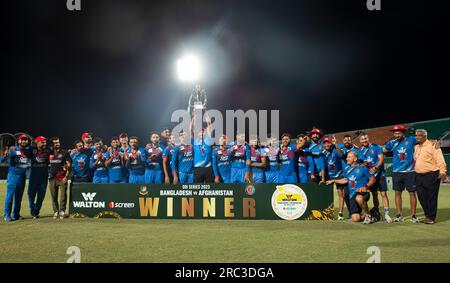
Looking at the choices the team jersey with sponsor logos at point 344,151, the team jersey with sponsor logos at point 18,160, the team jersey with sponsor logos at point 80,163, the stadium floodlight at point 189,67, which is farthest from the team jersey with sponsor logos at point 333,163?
the stadium floodlight at point 189,67

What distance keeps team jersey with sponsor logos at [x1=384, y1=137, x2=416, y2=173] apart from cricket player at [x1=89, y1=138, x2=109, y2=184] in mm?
8020

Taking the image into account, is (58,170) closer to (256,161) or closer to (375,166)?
(256,161)

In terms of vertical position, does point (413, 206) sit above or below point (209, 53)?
below

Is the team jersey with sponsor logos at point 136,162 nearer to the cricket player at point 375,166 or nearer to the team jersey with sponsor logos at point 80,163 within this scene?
the team jersey with sponsor logos at point 80,163

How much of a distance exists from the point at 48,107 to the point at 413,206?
117ft

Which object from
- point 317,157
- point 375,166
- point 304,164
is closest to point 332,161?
point 317,157

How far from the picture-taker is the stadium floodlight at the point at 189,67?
34.5 m

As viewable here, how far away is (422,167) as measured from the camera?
9.47m

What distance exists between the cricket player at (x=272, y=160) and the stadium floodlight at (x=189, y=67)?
24712 millimetres

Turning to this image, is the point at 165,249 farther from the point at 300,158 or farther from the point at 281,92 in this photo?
the point at 281,92

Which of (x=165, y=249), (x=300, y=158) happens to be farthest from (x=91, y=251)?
(x=300, y=158)

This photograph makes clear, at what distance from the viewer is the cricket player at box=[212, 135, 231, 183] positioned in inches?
443

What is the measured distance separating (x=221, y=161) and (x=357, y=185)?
3.88 m

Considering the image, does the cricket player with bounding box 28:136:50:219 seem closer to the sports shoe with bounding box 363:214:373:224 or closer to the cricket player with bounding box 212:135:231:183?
the cricket player with bounding box 212:135:231:183
